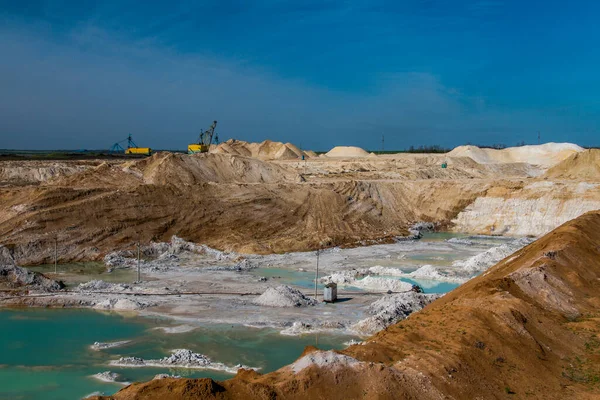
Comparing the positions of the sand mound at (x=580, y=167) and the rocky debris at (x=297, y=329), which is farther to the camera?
the sand mound at (x=580, y=167)

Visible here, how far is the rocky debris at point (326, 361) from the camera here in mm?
10391

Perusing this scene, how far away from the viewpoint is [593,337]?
14836mm

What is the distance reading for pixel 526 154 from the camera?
9144cm

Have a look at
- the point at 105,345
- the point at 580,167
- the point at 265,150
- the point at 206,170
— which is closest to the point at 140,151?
the point at 265,150

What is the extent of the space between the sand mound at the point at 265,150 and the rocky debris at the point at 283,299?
66123 millimetres

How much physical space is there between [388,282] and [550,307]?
9.31 m

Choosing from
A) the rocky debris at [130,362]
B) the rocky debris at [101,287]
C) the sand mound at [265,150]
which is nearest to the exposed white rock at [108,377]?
the rocky debris at [130,362]

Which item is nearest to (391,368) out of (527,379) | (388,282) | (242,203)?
(527,379)

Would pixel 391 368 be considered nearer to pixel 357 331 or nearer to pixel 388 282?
pixel 357 331

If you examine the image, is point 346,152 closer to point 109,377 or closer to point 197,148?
point 197,148

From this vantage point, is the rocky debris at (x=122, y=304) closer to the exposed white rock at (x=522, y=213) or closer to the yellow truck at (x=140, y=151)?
the exposed white rock at (x=522, y=213)

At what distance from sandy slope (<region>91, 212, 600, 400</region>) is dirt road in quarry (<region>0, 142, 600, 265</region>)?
782 inches

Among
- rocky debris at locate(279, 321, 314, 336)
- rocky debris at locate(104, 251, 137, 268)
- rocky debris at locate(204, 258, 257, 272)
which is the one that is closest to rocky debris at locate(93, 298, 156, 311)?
rocky debris at locate(279, 321, 314, 336)

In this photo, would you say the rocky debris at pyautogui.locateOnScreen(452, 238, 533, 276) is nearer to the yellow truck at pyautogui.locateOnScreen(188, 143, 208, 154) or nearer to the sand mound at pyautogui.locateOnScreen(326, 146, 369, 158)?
the yellow truck at pyautogui.locateOnScreen(188, 143, 208, 154)
